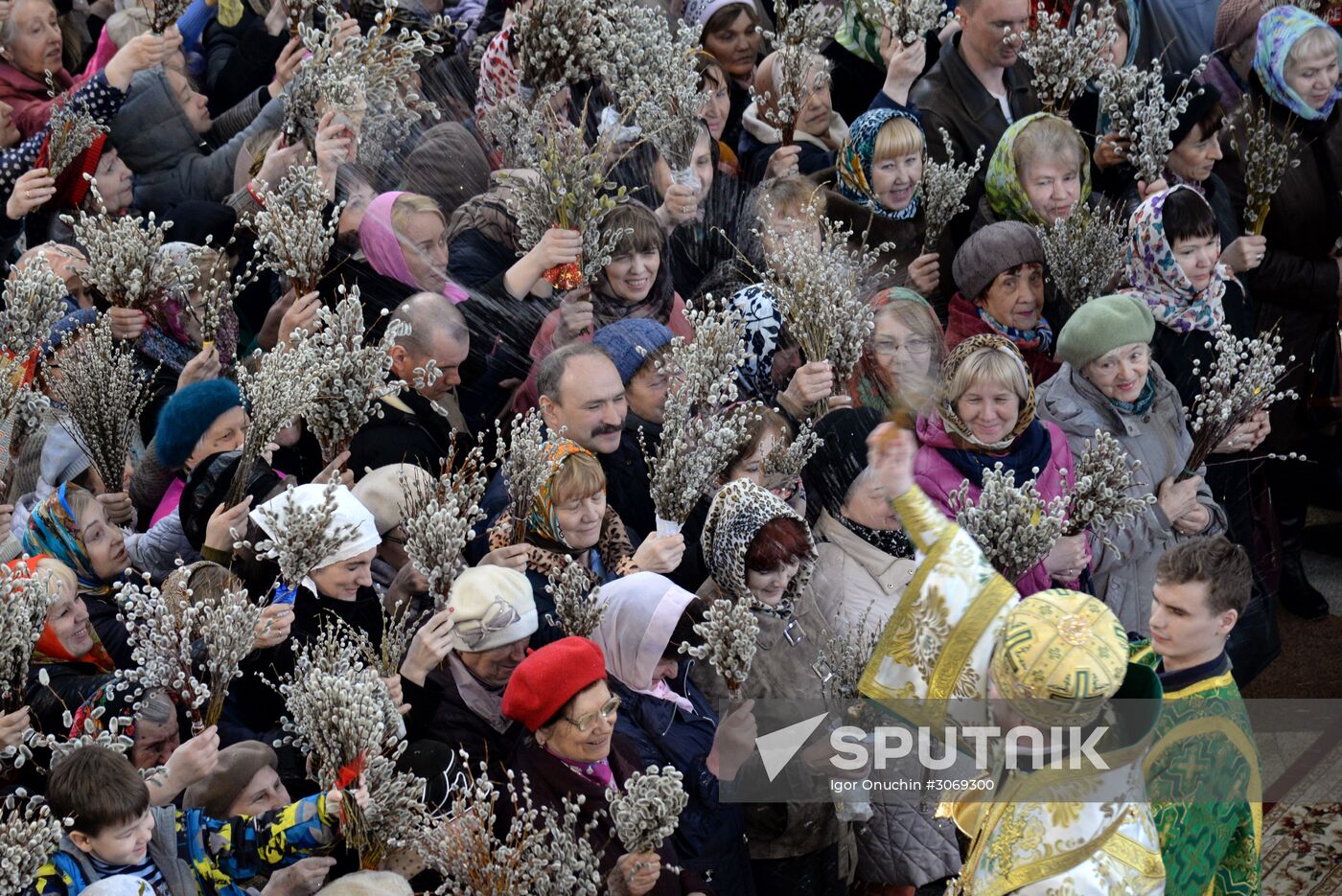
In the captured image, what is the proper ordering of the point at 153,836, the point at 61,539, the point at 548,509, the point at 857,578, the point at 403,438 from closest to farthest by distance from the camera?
the point at 153,836, the point at 61,539, the point at 548,509, the point at 857,578, the point at 403,438

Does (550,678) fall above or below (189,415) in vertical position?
below

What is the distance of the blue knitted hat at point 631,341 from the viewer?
6.49m

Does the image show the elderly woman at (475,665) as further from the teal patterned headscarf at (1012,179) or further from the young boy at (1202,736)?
the teal patterned headscarf at (1012,179)

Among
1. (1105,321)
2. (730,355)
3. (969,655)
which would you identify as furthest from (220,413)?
(1105,321)

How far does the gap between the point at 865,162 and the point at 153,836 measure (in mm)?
4181

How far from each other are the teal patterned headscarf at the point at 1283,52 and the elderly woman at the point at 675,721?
443 cm

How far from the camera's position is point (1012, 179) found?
307 inches

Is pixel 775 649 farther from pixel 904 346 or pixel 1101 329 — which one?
pixel 1101 329

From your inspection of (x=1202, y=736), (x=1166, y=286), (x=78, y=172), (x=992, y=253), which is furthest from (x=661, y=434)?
(x=78, y=172)

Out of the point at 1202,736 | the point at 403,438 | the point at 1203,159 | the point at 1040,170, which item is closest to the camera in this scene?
the point at 1202,736

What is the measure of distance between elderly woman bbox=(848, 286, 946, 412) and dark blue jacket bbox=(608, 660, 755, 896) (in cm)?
Answer: 180

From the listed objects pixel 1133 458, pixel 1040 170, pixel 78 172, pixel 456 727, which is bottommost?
pixel 1133 458

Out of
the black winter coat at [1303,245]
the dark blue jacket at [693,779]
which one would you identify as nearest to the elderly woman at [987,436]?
the dark blue jacket at [693,779]

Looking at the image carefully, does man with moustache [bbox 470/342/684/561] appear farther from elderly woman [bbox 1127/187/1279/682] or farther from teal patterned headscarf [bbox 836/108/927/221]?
elderly woman [bbox 1127/187/1279/682]
